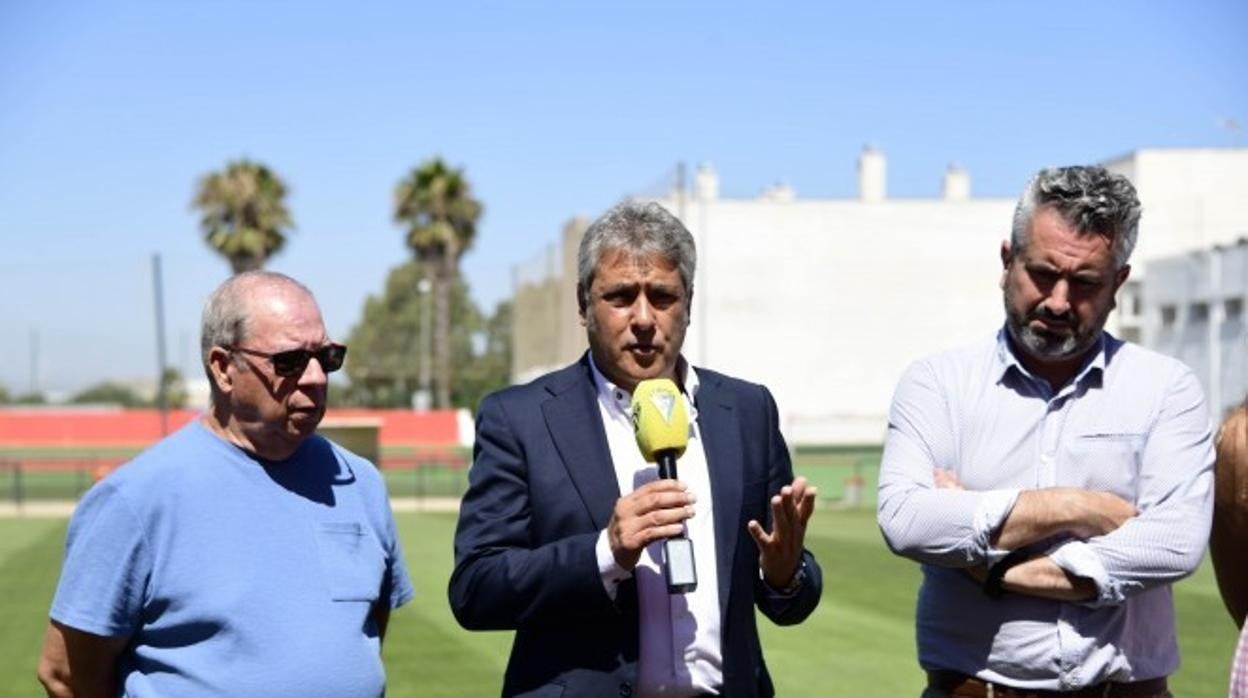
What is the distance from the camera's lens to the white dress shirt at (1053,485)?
4.39 meters

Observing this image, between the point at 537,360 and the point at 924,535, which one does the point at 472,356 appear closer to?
the point at 537,360

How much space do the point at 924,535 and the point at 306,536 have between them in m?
1.57

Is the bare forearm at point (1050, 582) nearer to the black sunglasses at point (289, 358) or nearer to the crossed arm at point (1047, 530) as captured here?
the crossed arm at point (1047, 530)

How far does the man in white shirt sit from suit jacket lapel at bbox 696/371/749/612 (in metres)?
0.47

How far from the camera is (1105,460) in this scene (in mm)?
4543

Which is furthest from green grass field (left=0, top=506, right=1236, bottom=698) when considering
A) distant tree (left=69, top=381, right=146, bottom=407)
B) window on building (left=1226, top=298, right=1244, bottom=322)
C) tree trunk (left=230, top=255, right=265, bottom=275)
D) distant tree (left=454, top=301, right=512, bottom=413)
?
distant tree (left=69, top=381, right=146, bottom=407)

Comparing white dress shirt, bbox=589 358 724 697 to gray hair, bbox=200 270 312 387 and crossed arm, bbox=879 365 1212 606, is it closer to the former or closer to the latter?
crossed arm, bbox=879 365 1212 606

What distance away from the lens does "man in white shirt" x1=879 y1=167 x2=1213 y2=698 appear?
4383mm

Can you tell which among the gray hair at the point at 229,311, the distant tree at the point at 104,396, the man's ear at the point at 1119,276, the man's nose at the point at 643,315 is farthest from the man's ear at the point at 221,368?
the distant tree at the point at 104,396

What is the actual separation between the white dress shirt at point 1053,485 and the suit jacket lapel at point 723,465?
1.53ft

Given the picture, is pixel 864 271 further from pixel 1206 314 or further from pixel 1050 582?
pixel 1050 582

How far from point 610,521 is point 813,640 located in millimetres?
10884

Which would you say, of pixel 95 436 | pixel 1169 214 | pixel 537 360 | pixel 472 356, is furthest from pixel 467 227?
pixel 472 356

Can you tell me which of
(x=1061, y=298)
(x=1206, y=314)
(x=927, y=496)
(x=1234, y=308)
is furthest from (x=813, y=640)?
(x=1206, y=314)
